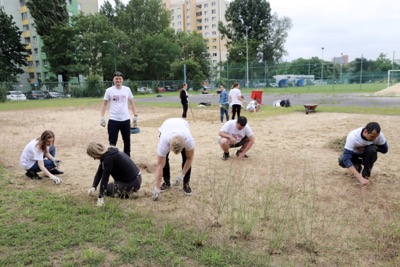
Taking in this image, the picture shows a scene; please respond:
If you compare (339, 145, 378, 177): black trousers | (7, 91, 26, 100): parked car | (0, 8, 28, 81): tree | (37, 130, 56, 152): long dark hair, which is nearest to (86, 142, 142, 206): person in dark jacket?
(37, 130, 56, 152): long dark hair

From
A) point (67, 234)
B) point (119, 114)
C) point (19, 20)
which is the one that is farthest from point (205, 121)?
point (19, 20)

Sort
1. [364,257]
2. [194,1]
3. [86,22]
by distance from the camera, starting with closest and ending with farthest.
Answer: [364,257] → [86,22] → [194,1]

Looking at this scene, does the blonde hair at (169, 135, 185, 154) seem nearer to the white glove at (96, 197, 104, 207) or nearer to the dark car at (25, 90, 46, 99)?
the white glove at (96, 197, 104, 207)

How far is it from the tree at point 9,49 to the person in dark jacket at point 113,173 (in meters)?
47.8

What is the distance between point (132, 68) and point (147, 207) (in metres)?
48.0

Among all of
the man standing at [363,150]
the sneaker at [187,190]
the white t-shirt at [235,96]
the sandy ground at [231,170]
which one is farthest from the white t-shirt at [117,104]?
the white t-shirt at [235,96]

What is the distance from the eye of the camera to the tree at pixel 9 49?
4469 cm

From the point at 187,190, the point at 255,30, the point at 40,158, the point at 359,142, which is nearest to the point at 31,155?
the point at 40,158

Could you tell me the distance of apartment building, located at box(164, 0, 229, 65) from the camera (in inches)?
3501

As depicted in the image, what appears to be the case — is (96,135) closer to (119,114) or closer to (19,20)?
(119,114)

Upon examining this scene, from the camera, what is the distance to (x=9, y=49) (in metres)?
46.8

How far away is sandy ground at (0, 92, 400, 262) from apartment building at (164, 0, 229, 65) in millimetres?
81928

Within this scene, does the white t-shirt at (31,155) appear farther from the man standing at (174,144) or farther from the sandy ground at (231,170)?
the man standing at (174,144)

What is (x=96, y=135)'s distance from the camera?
9.91 metres
